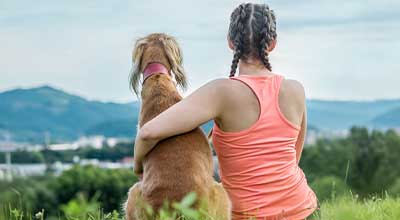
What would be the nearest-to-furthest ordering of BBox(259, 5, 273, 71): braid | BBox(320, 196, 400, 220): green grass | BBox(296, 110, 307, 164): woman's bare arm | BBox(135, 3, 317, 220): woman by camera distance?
BBox(320, 196, 400, 220): green grass → BBox(135, 3, 317, 220): woman → BBox(259, 5, 273, 71): braid → BBox(296, 110, 307, 164): woman's bare arm

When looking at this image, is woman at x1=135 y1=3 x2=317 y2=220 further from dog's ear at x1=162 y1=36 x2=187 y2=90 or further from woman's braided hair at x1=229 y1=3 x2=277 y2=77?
dog's ear at x1=162 y1=36 x2=187 y2=90

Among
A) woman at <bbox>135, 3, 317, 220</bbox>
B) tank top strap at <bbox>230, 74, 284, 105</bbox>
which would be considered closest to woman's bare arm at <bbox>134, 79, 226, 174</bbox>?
woman at <bbox>135, 3, 317, 220</bbox>

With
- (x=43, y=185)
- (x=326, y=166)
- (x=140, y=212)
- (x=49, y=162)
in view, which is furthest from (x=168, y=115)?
(x=49, y=162)

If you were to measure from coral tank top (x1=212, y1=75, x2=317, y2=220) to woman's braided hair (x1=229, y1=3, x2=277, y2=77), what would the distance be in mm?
163

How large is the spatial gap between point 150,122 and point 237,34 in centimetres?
78

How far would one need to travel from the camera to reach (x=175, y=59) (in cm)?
631

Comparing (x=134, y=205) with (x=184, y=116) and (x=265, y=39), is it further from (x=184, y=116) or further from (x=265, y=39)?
(x=265, y=39)

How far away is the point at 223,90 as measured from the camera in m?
5.42

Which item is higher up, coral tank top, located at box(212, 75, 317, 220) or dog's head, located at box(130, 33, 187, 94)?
dog's head, located at box(130, 33, 187, 94)

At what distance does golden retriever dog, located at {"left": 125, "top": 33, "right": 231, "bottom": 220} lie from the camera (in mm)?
5098

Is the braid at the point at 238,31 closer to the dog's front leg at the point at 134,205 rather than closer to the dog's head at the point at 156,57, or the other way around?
the dog's head at the point at 156,57

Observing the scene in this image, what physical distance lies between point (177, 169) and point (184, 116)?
33cm

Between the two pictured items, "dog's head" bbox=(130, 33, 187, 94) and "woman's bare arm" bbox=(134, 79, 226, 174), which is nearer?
"woman's bare arm" bbox=(134, 79, 226, 174)

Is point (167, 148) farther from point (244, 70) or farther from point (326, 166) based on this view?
point (326, 166)
